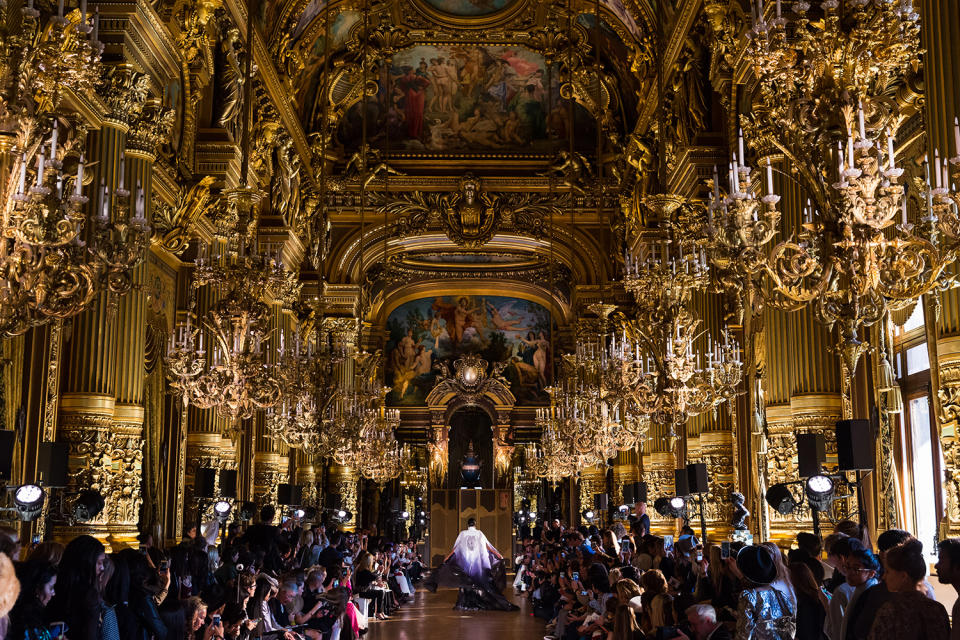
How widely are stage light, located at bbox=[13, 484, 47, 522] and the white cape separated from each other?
1238cm

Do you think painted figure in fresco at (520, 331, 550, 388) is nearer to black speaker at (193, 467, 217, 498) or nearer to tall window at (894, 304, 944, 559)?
black speaker at (193, 467, 217, 498)

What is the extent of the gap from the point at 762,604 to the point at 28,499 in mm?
5720

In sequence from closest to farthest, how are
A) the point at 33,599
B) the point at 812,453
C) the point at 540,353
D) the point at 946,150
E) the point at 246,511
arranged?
the point at 33,599 → the point at 946,150 → the point at 812,453 → the point at 246,511 → the point at 540,353

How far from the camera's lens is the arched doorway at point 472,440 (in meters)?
40.9

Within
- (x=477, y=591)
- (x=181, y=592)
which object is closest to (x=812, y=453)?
(x=181, y=592)

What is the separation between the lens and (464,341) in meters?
38.8

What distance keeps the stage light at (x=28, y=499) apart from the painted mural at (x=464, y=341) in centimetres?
2950

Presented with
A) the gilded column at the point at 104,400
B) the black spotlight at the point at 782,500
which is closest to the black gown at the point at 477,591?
the gilded column at the point at 104,400

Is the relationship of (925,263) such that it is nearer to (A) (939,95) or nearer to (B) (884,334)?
(A) (939,95)

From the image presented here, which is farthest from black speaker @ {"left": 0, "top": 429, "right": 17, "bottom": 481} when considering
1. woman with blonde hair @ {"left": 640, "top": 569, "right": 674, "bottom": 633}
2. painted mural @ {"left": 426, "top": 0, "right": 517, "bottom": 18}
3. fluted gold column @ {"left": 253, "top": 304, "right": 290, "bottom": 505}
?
painted mural @ {"left": 426, "top": 0, "right": 517, "bottom": 18}

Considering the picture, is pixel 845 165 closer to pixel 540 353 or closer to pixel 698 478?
pixel 698 478

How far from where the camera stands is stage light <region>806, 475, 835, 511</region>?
26.0ft

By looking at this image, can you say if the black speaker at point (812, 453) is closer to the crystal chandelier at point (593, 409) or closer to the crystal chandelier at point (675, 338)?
the crystal chandelier at point (675, 338)

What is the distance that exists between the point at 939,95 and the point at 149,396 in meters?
11.0
